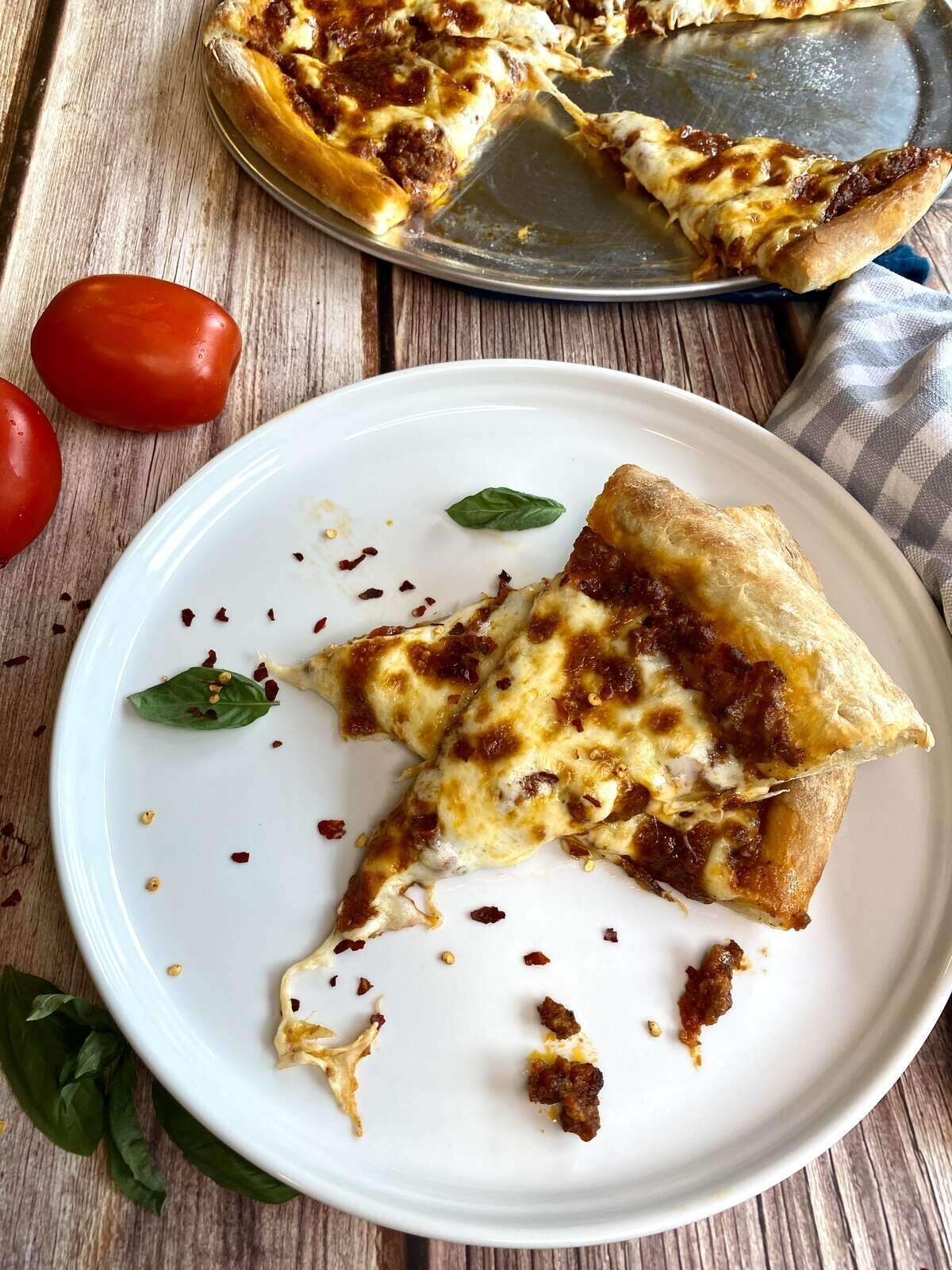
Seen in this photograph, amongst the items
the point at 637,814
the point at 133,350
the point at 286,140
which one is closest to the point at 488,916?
the point at 637,814

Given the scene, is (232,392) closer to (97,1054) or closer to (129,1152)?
(97,1054)

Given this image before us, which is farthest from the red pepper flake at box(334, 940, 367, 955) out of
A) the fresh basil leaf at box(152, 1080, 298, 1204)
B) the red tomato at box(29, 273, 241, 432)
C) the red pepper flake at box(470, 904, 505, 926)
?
the red tomato at box(29, 273, 241, 432)

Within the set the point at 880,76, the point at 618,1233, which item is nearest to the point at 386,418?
the point at 618,1233

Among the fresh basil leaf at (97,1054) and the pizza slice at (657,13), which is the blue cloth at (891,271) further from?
the fresh basil leaf at (97,1054)

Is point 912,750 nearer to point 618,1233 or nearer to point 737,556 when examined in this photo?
point 737,556

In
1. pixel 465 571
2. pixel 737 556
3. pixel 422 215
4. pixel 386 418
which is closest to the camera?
pixel 737 556

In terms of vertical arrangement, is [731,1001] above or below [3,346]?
below

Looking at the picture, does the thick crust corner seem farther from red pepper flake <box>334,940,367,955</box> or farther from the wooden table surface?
red pepper flake <box>334,940,367,955</box>
